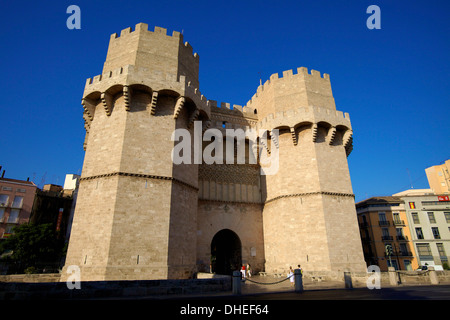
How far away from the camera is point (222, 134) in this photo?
763 inches

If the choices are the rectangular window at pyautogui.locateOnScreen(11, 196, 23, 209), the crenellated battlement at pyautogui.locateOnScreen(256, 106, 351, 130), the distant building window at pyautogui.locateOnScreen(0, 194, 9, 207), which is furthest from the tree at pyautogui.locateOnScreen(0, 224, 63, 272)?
the crenellated battlement at pyautogui.locateOnScreen(256, 106, 351, 130)

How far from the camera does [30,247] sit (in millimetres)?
25844

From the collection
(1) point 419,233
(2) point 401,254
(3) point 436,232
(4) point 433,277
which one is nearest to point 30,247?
(4) point 433,277

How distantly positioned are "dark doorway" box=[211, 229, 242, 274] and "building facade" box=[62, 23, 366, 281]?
12cm

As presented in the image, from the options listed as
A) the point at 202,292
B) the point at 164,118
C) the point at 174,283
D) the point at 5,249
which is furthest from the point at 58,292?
the point at 5,249

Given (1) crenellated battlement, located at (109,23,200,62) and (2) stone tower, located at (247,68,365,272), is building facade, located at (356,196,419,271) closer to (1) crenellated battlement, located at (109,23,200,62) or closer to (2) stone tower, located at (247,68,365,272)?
(2) stone tower, located at (247,68,365,272)

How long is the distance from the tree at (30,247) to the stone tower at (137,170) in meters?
17.8

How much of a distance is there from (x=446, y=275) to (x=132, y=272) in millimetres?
15873

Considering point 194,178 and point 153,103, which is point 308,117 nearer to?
point 194,178

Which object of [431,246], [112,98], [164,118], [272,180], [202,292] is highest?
[112,98]

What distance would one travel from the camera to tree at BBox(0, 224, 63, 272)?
1008 inches

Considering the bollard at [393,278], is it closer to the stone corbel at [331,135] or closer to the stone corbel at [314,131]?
the stone corbel at [331,135]

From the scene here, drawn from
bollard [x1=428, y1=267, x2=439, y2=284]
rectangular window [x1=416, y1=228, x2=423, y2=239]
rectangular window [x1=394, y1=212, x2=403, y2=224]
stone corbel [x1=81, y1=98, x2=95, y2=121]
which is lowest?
bollard [x1=428, y1=267, x2=439, y2=284]

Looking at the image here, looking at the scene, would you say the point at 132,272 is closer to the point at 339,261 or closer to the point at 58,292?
the point at 58,292
